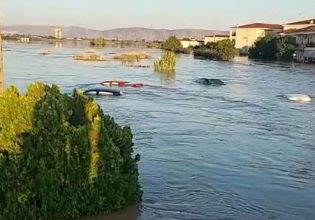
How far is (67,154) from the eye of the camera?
25.7ft

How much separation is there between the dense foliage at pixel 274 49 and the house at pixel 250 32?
1597cm

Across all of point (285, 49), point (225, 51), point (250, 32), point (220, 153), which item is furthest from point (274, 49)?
point (220, 153)

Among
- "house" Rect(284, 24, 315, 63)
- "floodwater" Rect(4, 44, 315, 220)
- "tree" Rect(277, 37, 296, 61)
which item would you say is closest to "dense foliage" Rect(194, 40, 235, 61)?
"tree" Rect(277, 37, 296, 61)

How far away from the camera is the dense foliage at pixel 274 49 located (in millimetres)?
74062

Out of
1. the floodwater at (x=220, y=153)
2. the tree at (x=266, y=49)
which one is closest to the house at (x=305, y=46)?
the tree at (x=266, y=49)

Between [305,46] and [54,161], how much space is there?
226 ft

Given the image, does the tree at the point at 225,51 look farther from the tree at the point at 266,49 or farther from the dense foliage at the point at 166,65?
the dense foliage at the point at 166,65

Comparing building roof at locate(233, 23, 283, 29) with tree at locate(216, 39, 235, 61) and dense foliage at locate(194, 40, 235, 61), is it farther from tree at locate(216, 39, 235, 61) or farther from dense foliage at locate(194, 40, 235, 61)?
tree at locate(216, 39, 235, 61)

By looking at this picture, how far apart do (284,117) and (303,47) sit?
53934 millimetres

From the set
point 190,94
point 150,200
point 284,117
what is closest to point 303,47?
point 190,94

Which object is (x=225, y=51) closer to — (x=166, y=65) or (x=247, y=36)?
(x=247, y=36)

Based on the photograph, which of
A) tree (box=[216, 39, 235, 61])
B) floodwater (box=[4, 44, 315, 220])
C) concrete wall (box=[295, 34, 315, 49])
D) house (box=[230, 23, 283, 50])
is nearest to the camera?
floodwater (box=[4, 44, 315, 220])

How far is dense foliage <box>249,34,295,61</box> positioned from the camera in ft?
243

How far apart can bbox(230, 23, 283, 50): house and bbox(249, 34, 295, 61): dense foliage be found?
1597 centimetres
